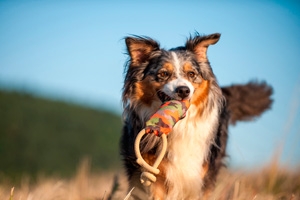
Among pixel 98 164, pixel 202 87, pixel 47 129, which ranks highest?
pixel 202 87

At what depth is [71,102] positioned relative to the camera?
68.0ft

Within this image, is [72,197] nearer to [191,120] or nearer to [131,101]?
[131,101]

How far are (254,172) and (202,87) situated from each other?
194 cm

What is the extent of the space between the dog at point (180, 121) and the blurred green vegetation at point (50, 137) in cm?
1063

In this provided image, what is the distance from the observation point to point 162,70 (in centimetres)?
482

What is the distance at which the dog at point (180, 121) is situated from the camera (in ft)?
15.8

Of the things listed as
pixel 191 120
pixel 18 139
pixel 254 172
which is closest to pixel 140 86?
pixel 191 120

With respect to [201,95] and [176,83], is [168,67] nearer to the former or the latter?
[176,83]

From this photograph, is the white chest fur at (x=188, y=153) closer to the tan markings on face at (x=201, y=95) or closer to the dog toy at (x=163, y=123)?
the tan markings on face at (x=201, y=95)

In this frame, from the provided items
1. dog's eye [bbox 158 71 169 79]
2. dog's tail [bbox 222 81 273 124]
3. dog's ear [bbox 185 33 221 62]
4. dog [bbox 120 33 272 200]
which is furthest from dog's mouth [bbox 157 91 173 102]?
dog's tail [bbox 222 81 273 124]

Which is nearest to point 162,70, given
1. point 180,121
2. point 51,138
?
point 180,121

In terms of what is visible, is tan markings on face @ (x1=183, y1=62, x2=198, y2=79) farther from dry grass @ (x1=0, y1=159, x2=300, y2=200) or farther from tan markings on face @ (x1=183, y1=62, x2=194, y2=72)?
dry grass @ (x1=0, y1=159, x2=300, y2=200)

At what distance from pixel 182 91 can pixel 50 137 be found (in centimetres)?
1444

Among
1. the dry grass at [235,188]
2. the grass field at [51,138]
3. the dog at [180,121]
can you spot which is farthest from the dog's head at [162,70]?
the grass field at [51,138]
